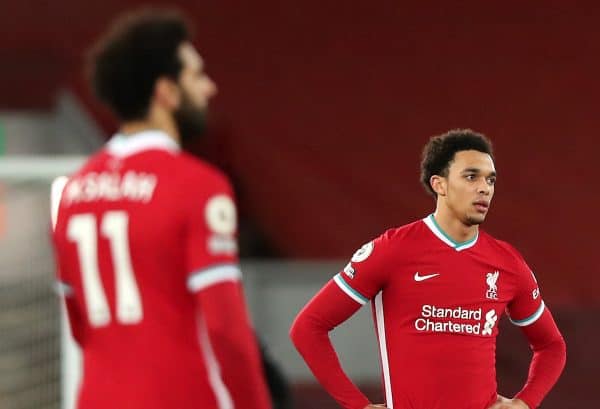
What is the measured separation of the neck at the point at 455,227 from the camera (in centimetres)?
347

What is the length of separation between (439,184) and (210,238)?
4.73 feet

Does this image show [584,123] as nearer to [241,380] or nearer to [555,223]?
[555,223]

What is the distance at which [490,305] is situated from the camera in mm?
3414

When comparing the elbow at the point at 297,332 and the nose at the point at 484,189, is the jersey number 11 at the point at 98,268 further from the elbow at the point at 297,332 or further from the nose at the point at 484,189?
the nose at the point at 484,189

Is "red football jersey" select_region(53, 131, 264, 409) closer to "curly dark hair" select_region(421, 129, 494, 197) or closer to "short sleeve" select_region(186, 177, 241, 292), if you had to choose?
"short sleeve" select_region(186, 177, 241, 292)

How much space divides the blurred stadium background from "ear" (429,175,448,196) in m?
4.43

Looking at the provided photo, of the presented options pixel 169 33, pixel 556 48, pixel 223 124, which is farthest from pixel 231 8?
pixel 169 33

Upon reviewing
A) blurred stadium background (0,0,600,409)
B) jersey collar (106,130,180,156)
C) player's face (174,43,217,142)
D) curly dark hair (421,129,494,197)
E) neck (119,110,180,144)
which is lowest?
blurred stadium background (0,0,600,409)

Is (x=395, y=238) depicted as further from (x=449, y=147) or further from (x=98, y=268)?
(x=98, y=268)

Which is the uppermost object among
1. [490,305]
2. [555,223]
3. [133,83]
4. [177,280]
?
[133,83]

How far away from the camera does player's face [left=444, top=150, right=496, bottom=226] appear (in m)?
3.41

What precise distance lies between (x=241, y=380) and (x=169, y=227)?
300mm

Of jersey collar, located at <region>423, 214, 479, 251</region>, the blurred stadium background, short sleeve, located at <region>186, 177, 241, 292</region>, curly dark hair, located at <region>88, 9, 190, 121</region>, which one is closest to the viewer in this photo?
short sleeve, located at <region>186, 177, 241, 292</region>

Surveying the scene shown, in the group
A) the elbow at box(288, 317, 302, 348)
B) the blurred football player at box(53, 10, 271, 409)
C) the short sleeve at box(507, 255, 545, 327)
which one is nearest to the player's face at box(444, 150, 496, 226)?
the short sleeve at box(507, 255, 545, 327)
